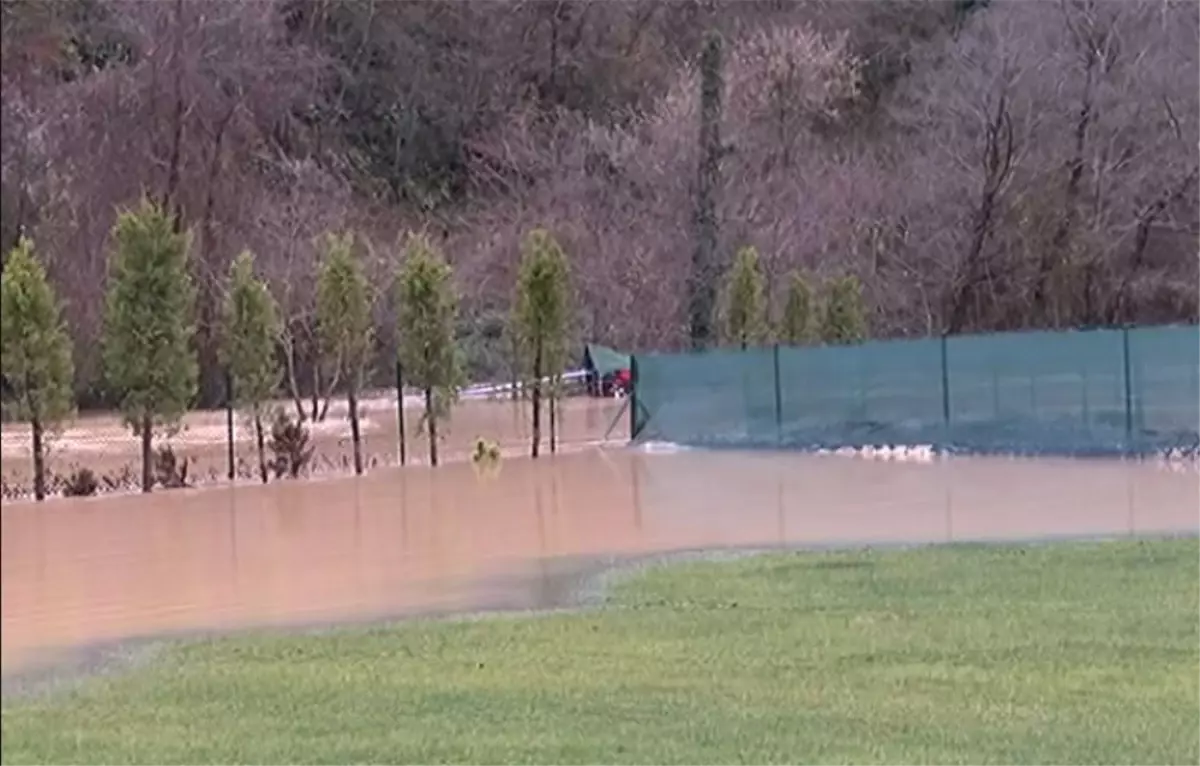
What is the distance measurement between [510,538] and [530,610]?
149 inches

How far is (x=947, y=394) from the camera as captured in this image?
22.4m

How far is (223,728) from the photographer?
21.8ft

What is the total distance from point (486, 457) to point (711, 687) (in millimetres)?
14211

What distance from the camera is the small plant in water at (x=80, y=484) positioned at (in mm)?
17188

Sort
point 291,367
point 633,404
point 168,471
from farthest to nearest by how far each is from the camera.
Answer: point 633,404 < point 291,367 < point 168,471

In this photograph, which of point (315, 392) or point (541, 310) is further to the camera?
point (541, 310)

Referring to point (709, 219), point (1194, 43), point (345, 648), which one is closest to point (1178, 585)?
point (345, 648)

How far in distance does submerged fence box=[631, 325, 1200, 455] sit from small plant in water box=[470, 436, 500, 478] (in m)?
2.36

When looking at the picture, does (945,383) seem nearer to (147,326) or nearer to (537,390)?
(537,390)

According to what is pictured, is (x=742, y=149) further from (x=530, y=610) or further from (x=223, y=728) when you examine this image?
(x=223, y=728)

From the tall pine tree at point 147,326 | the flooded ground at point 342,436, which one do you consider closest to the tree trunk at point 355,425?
the flooded ground at point 342,436

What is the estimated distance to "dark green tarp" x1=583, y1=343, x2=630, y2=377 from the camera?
28.8m

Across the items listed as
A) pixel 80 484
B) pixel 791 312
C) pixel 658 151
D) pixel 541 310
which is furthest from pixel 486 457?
pixel 658 151

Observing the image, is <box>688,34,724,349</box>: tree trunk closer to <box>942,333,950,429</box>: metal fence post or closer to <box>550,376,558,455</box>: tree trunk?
<box>550,376,558,455</box>: tree trunk
